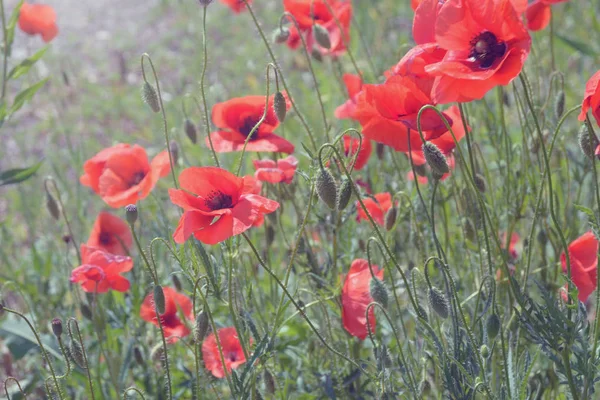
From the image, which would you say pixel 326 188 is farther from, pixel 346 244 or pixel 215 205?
pixel 346 244

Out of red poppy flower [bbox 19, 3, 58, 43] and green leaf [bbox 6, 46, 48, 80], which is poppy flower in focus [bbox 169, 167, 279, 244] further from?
red poppy flower [bbox 19, 3, 58, 43]

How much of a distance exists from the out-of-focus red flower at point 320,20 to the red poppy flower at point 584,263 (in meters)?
0.87

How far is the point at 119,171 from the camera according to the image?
228 centimetres

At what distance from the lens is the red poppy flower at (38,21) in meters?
3.13

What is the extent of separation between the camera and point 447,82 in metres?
1.45

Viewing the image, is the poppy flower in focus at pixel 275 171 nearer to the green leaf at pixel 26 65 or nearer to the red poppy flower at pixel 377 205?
the red poppy flower at pixel 377 205

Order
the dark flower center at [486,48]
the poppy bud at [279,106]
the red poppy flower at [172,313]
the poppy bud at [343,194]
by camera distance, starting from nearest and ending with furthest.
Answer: the dark flower center at [486,48] < the poppy bud at [343,194] < the poppy bud at [279,106] < the red poppy flower at [172,313]

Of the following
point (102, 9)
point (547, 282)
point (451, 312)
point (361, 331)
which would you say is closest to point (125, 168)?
point (361, 331)

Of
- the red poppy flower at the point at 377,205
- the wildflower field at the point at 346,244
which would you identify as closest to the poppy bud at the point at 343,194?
the wildflower field at the point at 346,244

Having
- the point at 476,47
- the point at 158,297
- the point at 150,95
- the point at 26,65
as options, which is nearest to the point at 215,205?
the point at 158,297

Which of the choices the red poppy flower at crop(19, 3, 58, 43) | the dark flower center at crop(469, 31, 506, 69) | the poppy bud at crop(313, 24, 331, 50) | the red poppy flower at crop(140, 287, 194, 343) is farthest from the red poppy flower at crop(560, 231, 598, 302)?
the red poppy flower at crop(19, 3, 58, 43)

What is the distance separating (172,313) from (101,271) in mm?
283

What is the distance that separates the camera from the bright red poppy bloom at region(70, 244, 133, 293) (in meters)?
2.00

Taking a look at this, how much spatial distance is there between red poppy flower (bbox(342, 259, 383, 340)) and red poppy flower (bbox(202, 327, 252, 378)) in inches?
10.6
